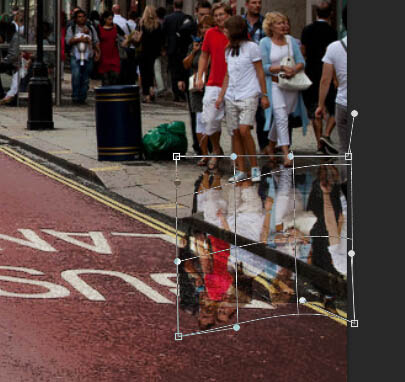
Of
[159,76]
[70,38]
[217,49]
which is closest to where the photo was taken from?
[217,49]

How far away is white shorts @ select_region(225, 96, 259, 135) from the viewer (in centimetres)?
1098

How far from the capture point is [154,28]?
23234mm

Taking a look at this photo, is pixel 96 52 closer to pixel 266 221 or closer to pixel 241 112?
pixel 241 112

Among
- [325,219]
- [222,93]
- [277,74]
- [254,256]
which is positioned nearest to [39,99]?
[277,74]

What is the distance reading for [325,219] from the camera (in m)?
7.22

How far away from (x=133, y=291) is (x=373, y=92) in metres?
4.68

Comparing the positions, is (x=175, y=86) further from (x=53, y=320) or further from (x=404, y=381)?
(x=404, y=381)

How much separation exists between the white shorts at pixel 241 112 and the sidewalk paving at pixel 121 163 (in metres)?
0.76

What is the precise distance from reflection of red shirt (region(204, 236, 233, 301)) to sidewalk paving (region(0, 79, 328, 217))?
91.9 inches

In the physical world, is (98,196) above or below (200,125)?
below

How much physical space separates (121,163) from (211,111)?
154cm

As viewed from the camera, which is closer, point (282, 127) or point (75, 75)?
point (282, 127)

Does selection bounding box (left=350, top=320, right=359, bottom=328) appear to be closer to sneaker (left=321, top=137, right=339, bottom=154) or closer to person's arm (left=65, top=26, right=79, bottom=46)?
sneaker (left=321, top=137, right=339, bottom=154)

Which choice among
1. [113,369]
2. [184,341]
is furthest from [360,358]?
[184,341]
